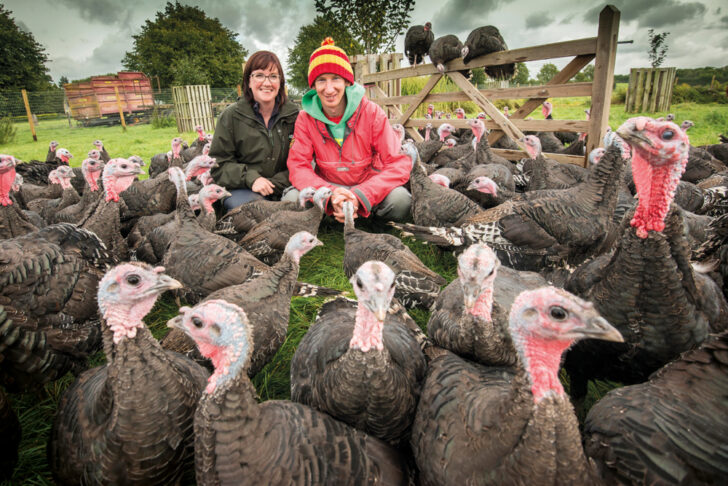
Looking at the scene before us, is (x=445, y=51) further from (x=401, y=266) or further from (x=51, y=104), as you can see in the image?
(x=51, y=104)

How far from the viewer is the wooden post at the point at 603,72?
539cm

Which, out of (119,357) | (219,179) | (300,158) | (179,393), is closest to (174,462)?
(179,393)

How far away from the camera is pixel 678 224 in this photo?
2.25 meters

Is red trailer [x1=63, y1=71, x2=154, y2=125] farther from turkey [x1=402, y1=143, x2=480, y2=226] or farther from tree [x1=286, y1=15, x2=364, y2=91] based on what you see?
turkey [x1=402, y1=143, x2=480, y2=226]

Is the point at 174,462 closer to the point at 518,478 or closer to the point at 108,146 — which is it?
the point at 518,478

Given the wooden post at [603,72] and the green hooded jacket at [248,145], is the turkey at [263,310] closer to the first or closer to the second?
the green hooded jacket at [248,145]

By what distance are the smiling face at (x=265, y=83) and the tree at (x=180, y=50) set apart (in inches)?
1548

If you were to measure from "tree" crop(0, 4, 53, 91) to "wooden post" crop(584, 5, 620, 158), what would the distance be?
38425 millimetres

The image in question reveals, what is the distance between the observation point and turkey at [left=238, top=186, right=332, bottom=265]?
4.50m

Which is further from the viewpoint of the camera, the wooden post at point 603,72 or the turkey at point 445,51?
the turkey at point 445,51

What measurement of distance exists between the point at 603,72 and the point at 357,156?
400 cm

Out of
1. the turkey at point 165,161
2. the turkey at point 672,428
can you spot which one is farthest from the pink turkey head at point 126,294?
the turkey at point 165,161

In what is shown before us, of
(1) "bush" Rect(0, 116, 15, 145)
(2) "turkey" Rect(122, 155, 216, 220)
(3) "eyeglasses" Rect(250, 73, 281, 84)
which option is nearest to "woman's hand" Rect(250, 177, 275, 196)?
(2) "turkey" Rect(122, 155, 216, 220)

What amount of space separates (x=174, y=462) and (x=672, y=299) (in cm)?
288
